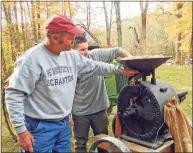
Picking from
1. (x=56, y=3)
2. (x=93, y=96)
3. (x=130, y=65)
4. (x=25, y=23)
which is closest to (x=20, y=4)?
(x=25, y=23)

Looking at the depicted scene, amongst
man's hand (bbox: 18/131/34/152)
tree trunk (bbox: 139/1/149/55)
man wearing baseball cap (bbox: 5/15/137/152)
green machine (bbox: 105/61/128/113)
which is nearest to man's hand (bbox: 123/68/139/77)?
man wearing baseball cap (bbox: 5/15/137/152)

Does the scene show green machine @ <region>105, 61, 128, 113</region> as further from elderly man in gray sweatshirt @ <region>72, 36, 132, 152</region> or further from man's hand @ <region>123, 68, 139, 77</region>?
man's hand @ <region>123, 68, 139, 77</region>

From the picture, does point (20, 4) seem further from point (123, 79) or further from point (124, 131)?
point (124, 131)

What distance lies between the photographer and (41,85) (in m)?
2.12

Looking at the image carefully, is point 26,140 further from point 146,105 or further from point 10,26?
point 10,26

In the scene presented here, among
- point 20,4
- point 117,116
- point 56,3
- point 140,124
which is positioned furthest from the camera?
point 56,3

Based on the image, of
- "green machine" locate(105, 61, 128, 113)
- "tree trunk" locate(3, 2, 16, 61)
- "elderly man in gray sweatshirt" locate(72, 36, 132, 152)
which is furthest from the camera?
"tree trunk" locate(3, 2, 16, 61)

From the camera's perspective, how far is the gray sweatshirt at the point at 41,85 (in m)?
1.99

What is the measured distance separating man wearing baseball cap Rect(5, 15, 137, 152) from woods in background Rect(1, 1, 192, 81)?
12.4 feet

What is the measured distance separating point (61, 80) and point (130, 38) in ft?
50.5

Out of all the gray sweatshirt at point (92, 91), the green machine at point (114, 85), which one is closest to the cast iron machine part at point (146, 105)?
the gray sweatshirt at point (92, 91)

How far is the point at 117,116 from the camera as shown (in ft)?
7.71

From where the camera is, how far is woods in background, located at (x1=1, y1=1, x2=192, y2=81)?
8020mm

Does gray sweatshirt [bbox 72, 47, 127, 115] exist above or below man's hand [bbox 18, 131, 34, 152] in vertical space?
above
